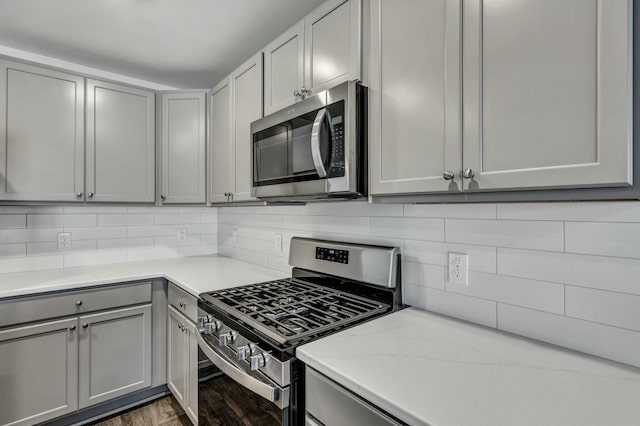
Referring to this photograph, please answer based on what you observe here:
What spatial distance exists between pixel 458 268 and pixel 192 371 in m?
1.55

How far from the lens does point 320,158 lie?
1.28 metres

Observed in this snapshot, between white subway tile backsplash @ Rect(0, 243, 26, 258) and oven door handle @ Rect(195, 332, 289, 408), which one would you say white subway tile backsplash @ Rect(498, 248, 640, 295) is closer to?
oven door handle @ Rect(195, 332, 289, 408)

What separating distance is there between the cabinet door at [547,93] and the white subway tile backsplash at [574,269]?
1.20 feet

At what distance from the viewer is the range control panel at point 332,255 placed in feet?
5.37

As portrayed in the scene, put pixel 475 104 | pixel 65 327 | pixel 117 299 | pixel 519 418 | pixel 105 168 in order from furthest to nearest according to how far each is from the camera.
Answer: pixel 105 168 < pixel 117 299 < pixel 65 327 < pixel 475 104 < pixel 519 418

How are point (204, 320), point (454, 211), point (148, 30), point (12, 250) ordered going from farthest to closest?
1. point (12, 250)
2. point (148, 30)
3. point (204, 320)
4. point (454, 211)

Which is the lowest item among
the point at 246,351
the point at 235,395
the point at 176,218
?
the point at 235,395

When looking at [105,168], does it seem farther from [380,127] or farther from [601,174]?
[601,174]

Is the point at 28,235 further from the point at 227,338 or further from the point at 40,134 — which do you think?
the point at 227,338

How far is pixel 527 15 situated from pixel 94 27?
2.24 m

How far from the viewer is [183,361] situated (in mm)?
1992

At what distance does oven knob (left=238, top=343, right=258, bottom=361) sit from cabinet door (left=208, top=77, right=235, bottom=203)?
49.1 inches

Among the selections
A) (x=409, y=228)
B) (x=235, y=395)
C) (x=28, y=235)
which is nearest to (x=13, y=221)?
(x=28, y=235)

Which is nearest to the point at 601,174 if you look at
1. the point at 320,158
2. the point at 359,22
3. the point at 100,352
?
the point at 320,158
